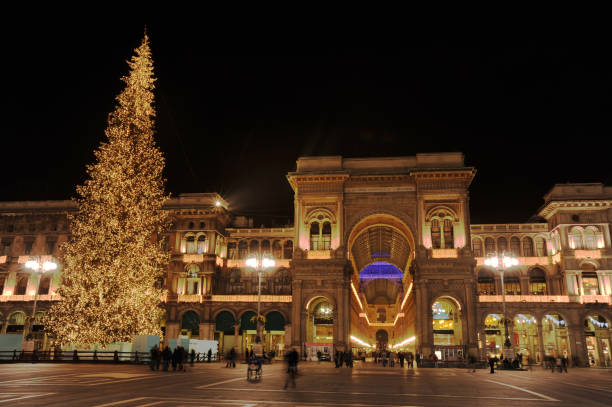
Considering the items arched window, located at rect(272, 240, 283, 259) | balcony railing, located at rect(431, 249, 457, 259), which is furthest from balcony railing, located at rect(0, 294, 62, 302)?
balcony railing, located at rect(431, 249, 457, 259)

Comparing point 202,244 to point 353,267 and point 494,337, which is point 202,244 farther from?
point 494,337

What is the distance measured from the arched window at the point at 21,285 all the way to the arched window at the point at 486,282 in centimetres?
5752

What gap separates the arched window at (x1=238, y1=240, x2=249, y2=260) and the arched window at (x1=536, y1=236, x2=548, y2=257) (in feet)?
121

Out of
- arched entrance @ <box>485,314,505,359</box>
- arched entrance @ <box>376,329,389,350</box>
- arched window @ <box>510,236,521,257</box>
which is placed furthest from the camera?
arched entrance @ <box>376,329,389,350</box>

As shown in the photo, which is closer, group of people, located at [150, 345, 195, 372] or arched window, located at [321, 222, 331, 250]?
group of people, located at [150, 345, 195, 372]

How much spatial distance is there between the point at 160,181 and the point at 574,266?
150 ft

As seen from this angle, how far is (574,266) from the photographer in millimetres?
54812

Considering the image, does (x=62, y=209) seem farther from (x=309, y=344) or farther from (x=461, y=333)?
(x=461, y=333)

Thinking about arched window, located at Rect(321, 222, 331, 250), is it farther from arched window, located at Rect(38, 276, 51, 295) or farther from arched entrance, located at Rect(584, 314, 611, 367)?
arched window, located at Rect(38, 276, 51, 295)

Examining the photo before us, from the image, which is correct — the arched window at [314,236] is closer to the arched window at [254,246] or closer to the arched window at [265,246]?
the arched window at [265,246]

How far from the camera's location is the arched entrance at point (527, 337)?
187ft

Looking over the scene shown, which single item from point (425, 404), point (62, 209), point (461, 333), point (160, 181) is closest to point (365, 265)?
point (461, 333)

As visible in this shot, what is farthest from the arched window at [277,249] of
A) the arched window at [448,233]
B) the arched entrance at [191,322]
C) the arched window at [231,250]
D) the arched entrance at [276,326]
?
the arched window at [448,233]

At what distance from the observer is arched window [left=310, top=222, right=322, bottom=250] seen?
52912 mm
